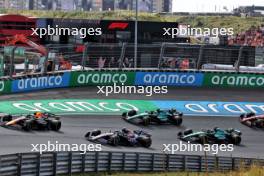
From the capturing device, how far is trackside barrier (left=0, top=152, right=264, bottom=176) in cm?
1505

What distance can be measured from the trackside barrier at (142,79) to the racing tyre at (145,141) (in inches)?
350

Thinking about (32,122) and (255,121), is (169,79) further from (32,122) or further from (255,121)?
(32,122)

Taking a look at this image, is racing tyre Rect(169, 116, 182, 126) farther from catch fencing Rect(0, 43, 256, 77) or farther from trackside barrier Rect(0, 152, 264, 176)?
catch fencing Rect(0, 43, 256, 77)

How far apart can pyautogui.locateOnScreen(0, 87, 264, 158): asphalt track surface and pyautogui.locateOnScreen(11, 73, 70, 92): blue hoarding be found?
366mm

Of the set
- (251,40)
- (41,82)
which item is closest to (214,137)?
(41,82)

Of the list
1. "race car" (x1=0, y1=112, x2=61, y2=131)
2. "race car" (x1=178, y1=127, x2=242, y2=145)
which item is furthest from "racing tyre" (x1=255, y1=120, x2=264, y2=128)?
"race car" (x1=0, y1=112, x2=61, y2=131)

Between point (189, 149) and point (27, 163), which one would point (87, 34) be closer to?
point (189, 149)

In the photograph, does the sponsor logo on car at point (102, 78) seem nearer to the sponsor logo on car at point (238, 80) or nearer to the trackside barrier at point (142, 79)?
the trackside barrier at point (142, 79)

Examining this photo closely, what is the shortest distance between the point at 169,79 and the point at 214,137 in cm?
970

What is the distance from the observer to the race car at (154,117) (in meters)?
22.8

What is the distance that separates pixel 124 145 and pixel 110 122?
11.3ft

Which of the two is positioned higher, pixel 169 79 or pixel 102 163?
pixel 169 79

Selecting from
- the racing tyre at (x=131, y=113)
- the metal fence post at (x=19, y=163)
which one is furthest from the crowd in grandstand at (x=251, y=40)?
the metal fence post at (x=19, y=163)

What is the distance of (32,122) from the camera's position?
20.7 metres
